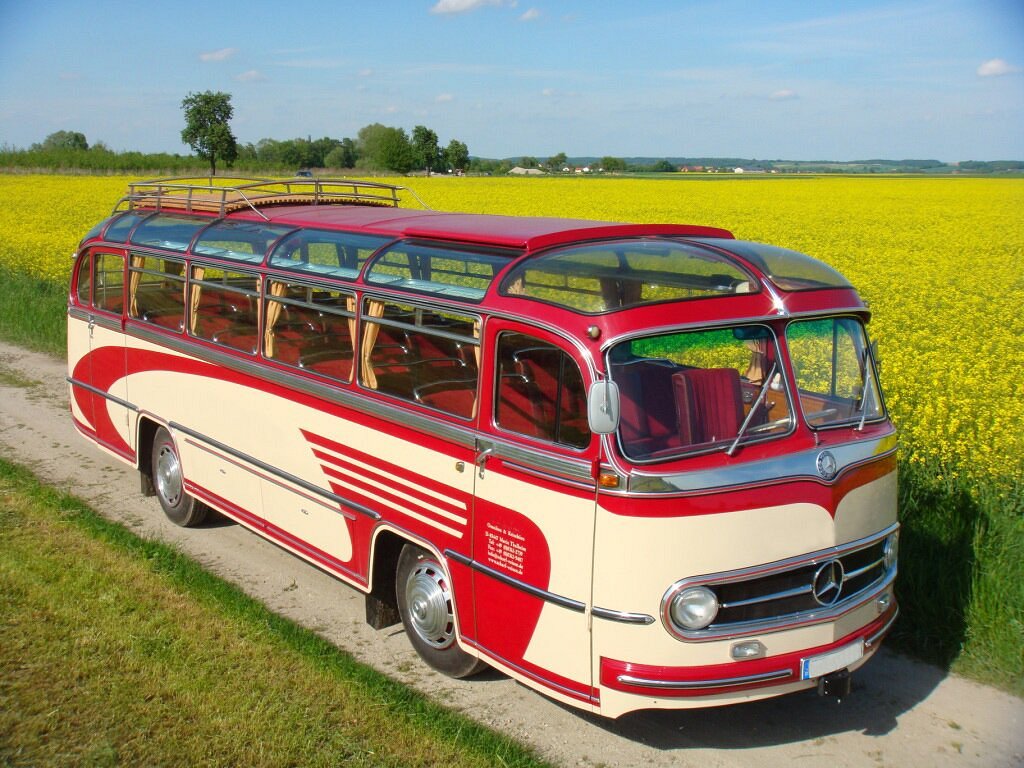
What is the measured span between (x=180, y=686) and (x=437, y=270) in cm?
265

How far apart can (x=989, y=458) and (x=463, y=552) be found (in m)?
4.45

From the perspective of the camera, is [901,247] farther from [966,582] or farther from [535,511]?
[535,511]

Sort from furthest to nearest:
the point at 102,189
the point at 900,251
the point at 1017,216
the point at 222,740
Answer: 1. the point at 102,189
2. the point at 1017,216
3. the point at 900,251
4. the point at 222,740

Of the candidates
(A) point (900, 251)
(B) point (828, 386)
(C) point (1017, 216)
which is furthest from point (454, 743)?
(C) point (1017, 216)

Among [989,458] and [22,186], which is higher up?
[22,186]

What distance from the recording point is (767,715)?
17.1 feet

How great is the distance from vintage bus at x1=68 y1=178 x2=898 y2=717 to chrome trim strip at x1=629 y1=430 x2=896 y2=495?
0.04ft

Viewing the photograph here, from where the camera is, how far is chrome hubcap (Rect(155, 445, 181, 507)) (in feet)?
26.5

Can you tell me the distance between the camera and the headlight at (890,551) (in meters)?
5.00

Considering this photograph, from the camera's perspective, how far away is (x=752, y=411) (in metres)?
4.46

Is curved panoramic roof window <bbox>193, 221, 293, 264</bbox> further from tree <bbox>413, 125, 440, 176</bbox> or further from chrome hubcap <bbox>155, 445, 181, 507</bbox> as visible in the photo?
tree <bbox>413, 125, 440, 176</bbox>

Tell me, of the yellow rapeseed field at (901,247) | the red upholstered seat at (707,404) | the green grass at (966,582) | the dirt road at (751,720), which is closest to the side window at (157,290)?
the dirt road at (751,720)

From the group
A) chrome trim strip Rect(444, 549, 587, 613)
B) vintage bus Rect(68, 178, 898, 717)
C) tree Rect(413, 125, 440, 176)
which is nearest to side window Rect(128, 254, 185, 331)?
vintage bus Rect(68, 178, 898, 717)

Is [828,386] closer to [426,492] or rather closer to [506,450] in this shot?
[506,450]
